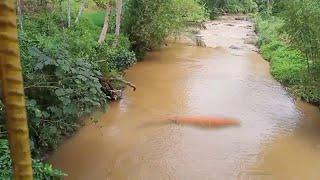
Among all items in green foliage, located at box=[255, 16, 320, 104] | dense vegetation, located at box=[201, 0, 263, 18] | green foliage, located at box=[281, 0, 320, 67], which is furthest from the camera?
dense vegetation, located at box=[201, 0, 263, 18]

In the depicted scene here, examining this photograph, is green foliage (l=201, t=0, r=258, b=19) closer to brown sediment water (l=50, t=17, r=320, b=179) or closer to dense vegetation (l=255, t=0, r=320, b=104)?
dense vegetation (l=255, t=0, r=320, b=104)

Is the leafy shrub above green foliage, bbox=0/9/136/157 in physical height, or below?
below

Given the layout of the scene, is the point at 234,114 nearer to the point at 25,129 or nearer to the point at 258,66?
Result: the point at 258,66

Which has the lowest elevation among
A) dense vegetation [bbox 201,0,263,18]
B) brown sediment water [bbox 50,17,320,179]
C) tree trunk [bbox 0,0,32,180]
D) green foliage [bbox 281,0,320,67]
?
brown sediment water [bbox 50,17,320,179]

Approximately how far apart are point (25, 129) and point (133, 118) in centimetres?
1121

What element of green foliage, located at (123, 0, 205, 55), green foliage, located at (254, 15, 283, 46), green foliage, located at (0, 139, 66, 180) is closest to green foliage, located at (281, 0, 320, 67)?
green foliage, located at (123, 0, 205, 55)

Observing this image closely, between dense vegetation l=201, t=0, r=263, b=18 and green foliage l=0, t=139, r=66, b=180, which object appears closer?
green foliage l=0, t=139, r=66, b=180

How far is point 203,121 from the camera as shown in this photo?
1253 centimetres

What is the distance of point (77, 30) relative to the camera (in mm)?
19016

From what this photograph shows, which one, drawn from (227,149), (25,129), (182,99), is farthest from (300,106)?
(25,129)

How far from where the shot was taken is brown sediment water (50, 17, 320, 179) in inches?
374

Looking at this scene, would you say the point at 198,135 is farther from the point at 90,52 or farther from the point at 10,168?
the point at 10,168

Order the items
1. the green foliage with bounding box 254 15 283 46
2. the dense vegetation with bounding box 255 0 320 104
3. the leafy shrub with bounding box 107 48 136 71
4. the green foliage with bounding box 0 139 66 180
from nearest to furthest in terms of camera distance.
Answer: the green foliage with bounding box 0 139 66 180 < the dense vegetation with bounding box 255 0 320 104 < the leafy shrub with bounding box 107 48 136 71 < the green foliage with bounding box 254 15 283 46

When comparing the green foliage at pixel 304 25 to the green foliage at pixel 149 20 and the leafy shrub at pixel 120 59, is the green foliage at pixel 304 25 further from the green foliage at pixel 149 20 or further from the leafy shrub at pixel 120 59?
the green foliage at pixel 149 20
